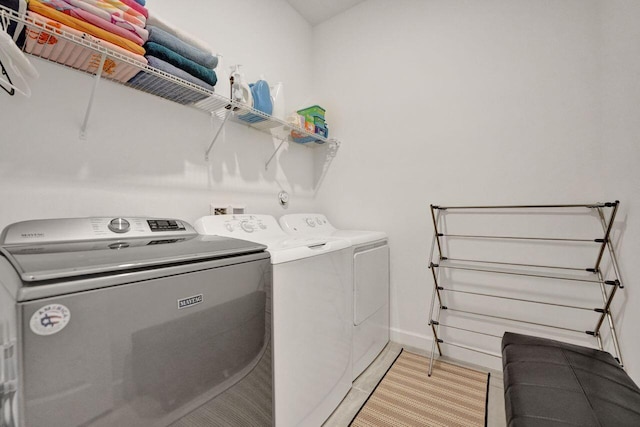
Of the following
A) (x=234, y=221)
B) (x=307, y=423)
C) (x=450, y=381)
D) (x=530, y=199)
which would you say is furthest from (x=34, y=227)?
(x=530, y=199)

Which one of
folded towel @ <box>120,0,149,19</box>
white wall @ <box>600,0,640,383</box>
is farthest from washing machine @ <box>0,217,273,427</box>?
white wall @ <box>600,0,640,383</box>

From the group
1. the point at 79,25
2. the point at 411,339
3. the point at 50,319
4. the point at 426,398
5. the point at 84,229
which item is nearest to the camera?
the point at 50,319

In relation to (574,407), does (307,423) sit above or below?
below

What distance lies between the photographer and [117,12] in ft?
3.32

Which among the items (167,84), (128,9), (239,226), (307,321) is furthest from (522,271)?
Answer: (128,9)

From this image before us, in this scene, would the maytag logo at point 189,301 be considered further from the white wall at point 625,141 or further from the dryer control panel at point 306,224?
the white wall at point 625,141

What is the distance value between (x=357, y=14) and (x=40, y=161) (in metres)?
2.46

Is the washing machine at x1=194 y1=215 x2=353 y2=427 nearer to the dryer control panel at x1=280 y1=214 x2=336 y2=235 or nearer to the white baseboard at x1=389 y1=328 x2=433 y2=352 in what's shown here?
the dryer control panel at x1=280 y1=214 x2=336 y2=235

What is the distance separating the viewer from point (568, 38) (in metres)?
1.57

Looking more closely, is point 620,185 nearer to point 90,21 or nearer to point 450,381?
point 450,381

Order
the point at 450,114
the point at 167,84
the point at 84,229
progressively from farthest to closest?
the point at 450,114 < the point at 167,84 < the point at 84,229

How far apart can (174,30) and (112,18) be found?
27cm

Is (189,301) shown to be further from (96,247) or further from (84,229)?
(84,229)

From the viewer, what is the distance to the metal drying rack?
139cm
